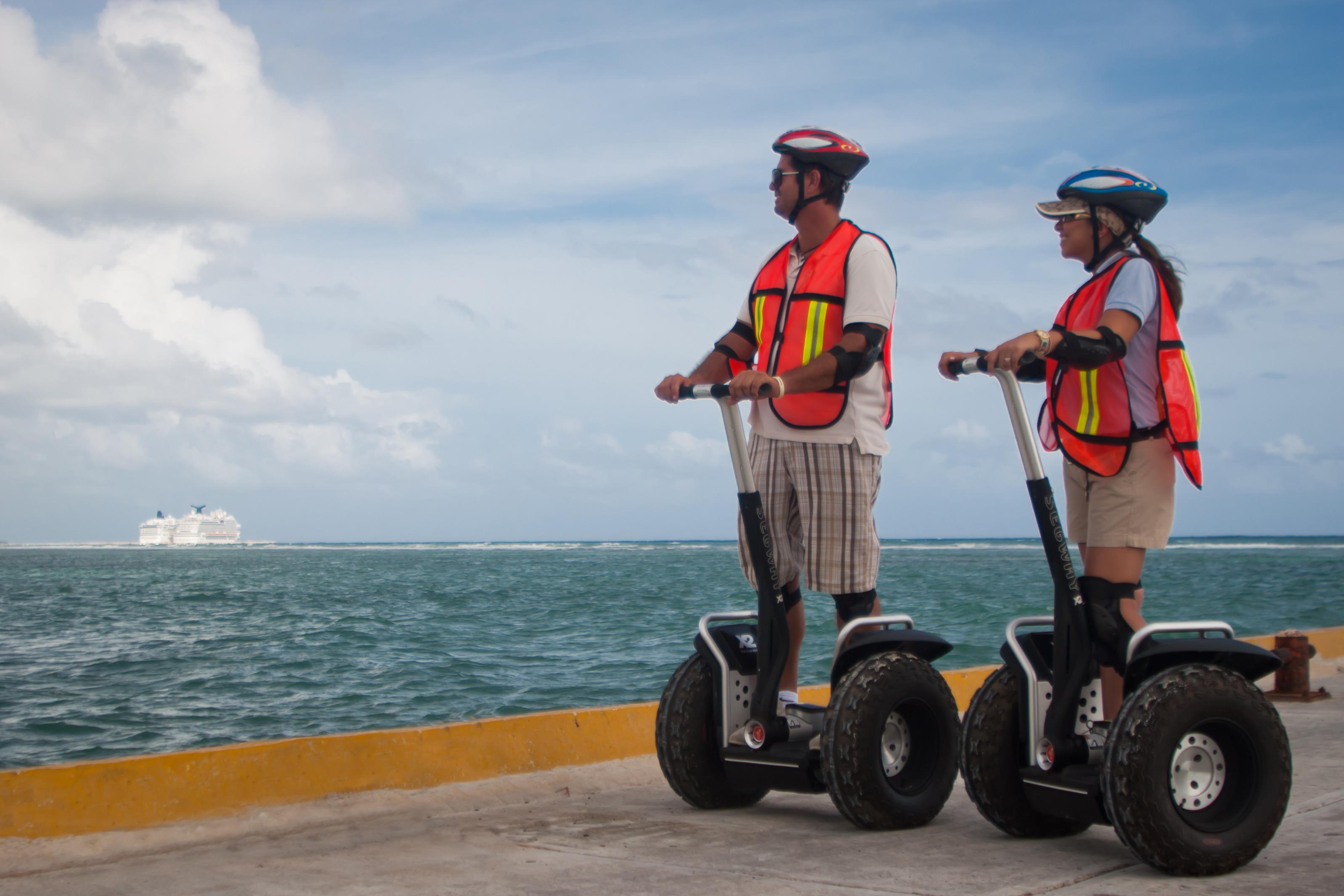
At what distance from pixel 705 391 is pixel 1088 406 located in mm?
982

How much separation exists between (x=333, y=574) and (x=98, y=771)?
55.7 metres

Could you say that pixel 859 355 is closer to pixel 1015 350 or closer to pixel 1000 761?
pixel 1015 350

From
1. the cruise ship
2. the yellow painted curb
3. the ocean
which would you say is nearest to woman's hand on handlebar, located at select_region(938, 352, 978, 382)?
the yellow painted curb

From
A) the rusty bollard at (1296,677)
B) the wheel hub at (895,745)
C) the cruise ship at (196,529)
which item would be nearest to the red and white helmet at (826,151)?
the wheel hub at (895,745)

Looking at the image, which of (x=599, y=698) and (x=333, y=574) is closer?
(x=599, y=698)

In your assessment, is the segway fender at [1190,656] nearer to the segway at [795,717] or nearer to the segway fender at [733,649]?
the segway at [795,717]

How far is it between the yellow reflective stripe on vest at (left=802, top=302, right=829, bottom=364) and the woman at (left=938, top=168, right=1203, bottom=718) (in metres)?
0.44

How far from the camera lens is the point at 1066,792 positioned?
8.61 ft

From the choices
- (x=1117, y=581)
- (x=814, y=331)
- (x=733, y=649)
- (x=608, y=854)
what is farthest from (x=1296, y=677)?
(x=608, y=854)

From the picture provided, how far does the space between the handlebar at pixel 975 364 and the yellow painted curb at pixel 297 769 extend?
2010mm

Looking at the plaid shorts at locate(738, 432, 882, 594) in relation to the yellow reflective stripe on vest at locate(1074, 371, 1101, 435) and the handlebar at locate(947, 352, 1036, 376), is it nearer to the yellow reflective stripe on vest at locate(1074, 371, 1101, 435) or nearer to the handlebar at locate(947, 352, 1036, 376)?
the handlebar at locate(947, 352, 1036, 376)

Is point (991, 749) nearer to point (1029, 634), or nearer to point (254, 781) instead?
point (1029, 634)

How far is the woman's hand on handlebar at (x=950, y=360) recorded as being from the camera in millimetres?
2793

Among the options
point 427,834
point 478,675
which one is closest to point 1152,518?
point 427,834
